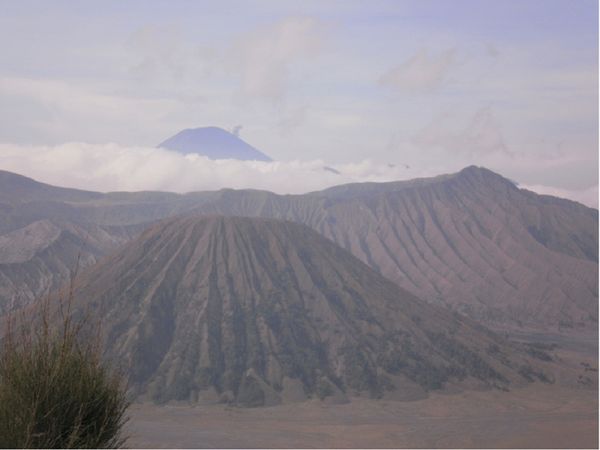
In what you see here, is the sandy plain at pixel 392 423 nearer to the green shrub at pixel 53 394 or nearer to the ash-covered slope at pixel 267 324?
the ash-covered slope at pixel 267 324

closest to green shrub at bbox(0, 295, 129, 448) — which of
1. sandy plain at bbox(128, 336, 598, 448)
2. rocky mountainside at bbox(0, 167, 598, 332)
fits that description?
sandy plain at bbox(128, 336, 598, 448)

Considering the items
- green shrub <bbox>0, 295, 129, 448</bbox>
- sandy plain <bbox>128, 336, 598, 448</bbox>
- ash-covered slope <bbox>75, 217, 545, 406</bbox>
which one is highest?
green shrub <bbox>0, 295, 129, 448</bbox>

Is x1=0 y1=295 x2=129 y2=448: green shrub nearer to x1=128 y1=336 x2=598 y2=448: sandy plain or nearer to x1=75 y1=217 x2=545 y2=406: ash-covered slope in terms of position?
x1=128 y1=336 x2=598 y2=448: sandy plain

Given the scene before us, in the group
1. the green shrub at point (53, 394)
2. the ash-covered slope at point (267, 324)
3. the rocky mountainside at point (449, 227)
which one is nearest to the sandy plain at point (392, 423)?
the ash-covered slope at point (267, 324)

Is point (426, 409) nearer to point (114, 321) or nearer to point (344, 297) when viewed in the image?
point (344, 297)

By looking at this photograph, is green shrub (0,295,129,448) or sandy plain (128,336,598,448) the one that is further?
sandy plain (128,336,598,448)

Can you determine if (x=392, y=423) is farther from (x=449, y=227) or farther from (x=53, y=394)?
(x=449, y=227)
